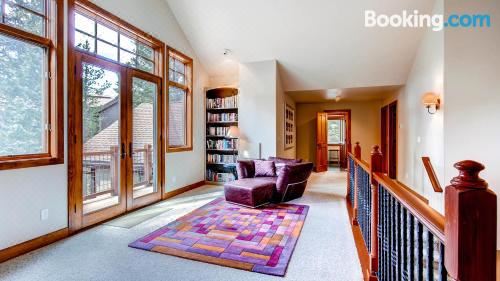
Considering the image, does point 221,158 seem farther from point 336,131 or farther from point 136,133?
point 336,131

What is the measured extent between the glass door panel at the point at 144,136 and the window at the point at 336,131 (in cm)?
852

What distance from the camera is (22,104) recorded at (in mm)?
2795

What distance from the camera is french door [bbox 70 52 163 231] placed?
10.9ft

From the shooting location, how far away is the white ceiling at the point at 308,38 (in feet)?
14.8

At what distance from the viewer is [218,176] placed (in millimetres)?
6277

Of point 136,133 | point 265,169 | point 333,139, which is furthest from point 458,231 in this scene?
point 333,139

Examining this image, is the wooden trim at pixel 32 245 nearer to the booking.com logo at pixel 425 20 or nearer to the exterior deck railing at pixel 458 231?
the exterior deck railing at pixel 458 231

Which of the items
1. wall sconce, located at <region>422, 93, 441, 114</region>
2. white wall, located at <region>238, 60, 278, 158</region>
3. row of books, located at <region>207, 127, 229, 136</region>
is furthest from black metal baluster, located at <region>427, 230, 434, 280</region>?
row of books, located at <region>207, 127, 229, 136</region>

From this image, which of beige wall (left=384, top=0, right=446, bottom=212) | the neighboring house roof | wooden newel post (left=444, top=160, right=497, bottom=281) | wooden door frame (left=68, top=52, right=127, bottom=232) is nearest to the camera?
wooden newel post (left=444, top=160, right=497, bottom=281)

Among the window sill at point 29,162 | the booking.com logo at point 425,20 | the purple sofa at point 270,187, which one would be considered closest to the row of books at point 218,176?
the purple sofa at point 270,187

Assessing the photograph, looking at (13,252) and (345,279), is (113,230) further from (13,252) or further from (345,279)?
(345,279)

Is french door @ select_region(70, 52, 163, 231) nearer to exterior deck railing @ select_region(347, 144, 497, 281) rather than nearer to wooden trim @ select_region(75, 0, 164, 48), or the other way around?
wooden trim @ select_region(75, 0, 164, 48)

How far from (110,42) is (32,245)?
280 centimetres

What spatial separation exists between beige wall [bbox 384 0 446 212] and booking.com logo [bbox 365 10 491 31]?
123mm
